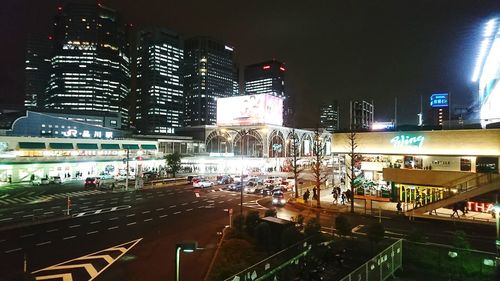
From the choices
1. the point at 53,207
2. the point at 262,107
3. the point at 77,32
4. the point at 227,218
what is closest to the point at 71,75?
the point at 77,32

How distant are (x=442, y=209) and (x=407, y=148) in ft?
24.0

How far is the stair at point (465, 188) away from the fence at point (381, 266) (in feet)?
47.4

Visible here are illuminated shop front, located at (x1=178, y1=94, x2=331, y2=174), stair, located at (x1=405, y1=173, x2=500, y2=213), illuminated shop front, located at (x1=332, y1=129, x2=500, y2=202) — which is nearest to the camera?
stair, located at (x1=405, y1=173, x2=500, y2=213)

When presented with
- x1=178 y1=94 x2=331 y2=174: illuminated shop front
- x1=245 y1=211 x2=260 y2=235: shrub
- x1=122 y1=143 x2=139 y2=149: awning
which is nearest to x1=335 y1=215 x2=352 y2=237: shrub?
x1=245 y1=211 x2=260 y2=235: shrub

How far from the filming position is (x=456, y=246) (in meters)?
15.5

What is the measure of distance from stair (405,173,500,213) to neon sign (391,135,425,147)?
5833 mm

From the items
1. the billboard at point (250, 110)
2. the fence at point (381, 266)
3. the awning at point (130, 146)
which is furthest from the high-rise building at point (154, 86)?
the fence at point (381, 266)

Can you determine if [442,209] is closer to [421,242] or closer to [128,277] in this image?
[421,242]

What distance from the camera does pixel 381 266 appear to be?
44.6ft

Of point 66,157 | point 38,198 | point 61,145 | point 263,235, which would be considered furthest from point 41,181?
point 263,235

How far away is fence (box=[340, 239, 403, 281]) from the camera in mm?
Result: 11703

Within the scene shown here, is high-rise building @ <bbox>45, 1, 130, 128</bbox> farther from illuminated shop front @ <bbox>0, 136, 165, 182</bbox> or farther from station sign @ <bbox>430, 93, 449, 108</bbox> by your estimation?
station sign @ <bbox>430, 93, 449, 108</bbox>

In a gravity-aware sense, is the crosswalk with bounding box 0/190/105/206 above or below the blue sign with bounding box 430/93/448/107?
below

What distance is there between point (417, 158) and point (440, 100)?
18.8 metres
